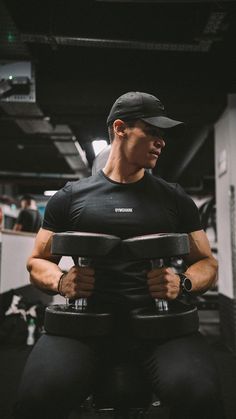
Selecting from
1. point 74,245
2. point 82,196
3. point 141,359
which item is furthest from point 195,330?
point 82,196

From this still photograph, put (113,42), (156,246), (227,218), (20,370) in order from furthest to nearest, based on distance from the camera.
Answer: (227,218) < (113,42) < (20,370) < (156,246)

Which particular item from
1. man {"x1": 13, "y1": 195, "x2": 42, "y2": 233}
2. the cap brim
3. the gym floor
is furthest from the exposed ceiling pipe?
man {"x1": 13, "y1": 195, "x2": 42, "y2": 233}

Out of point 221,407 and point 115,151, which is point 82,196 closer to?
point 115,151

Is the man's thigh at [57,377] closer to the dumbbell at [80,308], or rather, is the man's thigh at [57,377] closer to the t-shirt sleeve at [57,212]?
the dumbbell at [80,308]

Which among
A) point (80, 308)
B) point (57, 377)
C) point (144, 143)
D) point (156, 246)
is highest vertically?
point (144, 143)

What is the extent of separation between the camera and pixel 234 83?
404 cm

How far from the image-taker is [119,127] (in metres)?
1.36

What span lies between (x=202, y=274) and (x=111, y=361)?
38 centimetres

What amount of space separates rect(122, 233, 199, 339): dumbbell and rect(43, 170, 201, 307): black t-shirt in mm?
140

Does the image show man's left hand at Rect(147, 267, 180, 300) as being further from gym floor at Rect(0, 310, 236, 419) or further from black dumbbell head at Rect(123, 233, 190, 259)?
gym floor at Rect(0, 310, 236, 419)

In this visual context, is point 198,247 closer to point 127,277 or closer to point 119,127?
point 127,277

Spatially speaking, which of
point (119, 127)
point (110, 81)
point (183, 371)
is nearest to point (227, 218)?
point (110, 81)

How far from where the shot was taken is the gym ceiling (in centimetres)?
322

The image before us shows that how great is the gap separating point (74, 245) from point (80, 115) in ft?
12.1
